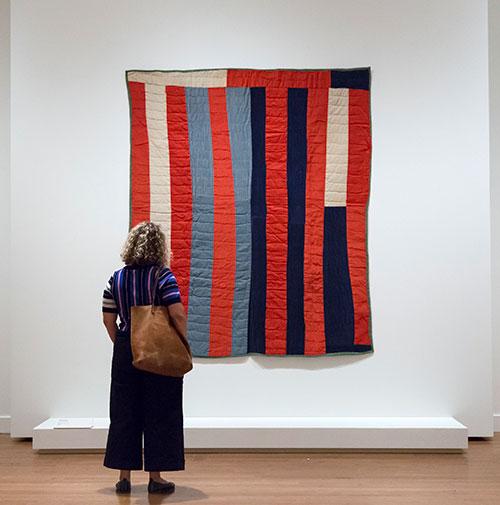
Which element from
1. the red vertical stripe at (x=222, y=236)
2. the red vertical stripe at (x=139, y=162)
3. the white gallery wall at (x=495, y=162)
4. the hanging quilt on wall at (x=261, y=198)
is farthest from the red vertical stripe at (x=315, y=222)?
the white gallery wall at (x=495, y=162)

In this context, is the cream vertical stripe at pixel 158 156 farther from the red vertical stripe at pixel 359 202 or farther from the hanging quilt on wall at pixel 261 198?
the red vertical stripe at pixel 359 202

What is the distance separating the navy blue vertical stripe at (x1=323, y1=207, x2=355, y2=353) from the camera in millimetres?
5770

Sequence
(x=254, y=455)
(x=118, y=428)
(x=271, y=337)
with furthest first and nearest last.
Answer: (x=271, y=337) → (x=254, y=455) → (x=118, y=428)

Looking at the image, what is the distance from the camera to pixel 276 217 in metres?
5.79

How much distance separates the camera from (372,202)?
229 inches

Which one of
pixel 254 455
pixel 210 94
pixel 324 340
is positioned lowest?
pixel 254 455

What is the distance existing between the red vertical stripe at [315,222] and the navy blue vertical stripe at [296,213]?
3 centimetres

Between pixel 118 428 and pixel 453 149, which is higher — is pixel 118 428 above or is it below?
below

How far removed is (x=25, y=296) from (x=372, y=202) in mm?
2200

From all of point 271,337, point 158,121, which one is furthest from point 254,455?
point 158,121

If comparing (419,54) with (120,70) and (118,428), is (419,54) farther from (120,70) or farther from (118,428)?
(118,428)

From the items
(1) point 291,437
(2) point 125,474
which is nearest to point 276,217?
(1) point 291,437

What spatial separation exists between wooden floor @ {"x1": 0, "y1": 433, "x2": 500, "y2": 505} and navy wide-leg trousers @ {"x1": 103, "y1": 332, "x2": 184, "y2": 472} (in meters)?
0.18

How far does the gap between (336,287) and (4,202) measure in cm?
225
